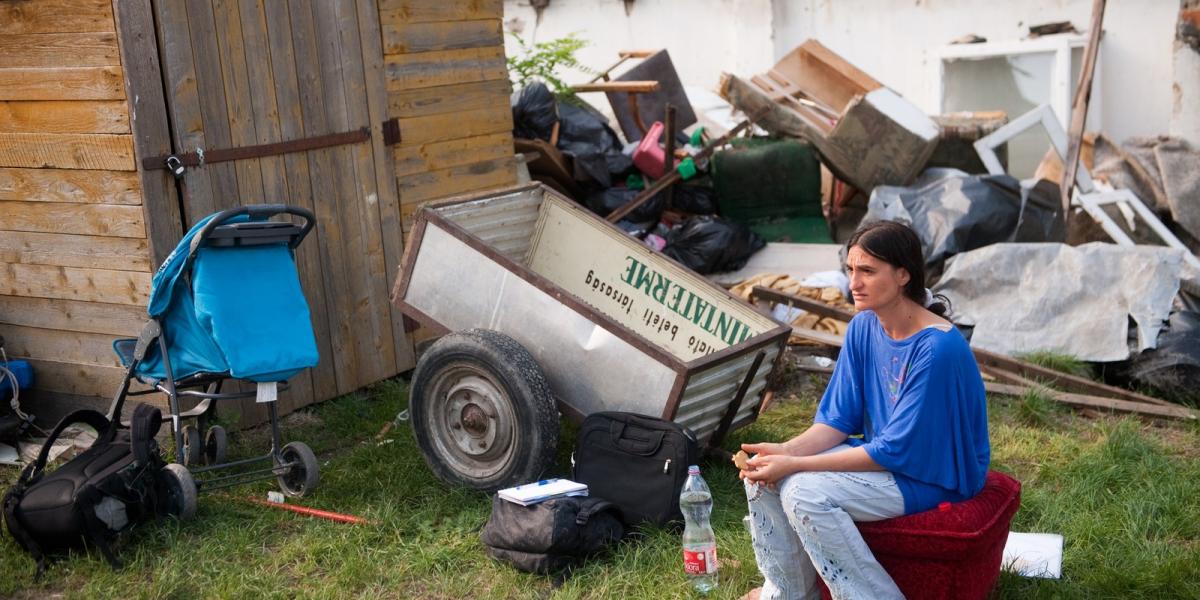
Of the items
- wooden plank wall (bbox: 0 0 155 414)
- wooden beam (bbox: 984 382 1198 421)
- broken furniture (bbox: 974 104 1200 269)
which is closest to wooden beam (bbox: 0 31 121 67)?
wooden plank wall (bbox: 0 0 155 414)

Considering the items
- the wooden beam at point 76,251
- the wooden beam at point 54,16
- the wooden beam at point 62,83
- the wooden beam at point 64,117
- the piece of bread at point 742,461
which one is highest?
the wooden beam at point 54,16

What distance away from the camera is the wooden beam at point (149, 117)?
5.92 metres

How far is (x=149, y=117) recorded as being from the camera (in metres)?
6.03

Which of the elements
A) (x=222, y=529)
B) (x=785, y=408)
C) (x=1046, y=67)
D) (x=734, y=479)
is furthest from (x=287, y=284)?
(x=1046, y=67)

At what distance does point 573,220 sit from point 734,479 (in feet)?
6.34

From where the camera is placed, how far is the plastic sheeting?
7137 millimetres

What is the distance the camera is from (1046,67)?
437 inches

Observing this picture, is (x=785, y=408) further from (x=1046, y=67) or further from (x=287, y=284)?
(x=1046, y=67)

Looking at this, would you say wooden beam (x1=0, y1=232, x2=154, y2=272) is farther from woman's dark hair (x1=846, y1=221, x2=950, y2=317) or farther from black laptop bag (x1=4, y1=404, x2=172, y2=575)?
woman's dark hair (x1=846, y1=221, x2=950, y2=317)

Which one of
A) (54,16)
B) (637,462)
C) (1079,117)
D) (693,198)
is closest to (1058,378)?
(1079,117)

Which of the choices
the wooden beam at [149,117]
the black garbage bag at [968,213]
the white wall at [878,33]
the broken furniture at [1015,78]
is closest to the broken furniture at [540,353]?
the wooden beam at [149,117]

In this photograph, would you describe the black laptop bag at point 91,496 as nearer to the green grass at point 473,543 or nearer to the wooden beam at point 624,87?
the green grass at point 473,543

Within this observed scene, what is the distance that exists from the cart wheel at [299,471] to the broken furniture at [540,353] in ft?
1.77

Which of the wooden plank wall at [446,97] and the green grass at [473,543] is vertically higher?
the wooden plank wall at [446,97]
